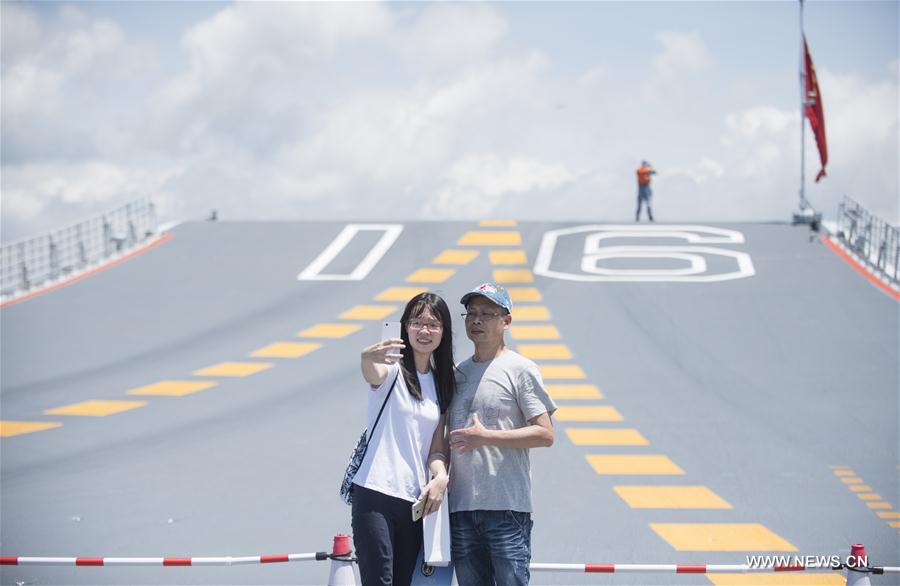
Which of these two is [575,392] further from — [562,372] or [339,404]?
[339,404]

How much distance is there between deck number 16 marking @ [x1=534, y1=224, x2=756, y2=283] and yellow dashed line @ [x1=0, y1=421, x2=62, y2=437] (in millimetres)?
10461

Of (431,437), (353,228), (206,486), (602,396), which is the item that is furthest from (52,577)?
(353,228)

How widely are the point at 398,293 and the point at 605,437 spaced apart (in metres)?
7.60

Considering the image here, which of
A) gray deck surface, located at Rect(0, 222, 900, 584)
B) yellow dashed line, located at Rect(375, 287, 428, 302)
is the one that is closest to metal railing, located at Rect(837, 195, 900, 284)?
gray deck surface, located at Rect(0, 222, 900, 584)

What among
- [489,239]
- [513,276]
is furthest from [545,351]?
[489,239]

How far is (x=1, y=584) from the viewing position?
6.46 meters

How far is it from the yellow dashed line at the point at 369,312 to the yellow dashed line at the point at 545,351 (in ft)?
9.65

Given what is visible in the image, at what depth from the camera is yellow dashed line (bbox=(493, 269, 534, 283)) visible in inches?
728

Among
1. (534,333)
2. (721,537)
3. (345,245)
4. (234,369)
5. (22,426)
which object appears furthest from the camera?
(345,245)

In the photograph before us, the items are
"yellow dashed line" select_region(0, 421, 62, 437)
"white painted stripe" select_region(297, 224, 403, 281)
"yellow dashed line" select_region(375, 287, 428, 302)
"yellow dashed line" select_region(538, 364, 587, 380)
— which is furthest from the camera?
"white painted stripe" select_region(297, 224, 403, 281)

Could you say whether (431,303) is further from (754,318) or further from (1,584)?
(754,318)

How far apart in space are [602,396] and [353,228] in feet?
37.9

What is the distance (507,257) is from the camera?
20031 millimetres

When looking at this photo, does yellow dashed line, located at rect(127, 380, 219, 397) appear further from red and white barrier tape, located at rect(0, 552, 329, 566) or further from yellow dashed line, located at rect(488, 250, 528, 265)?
yellow dashed line, located at rect(488, 250, 528, 265)
